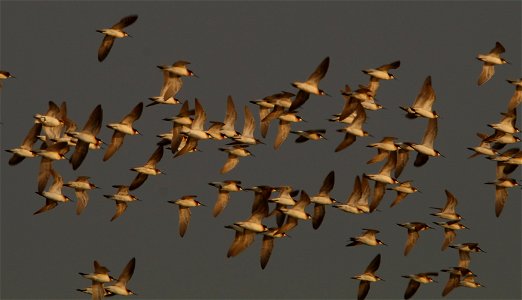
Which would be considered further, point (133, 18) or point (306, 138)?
point (306, 138)

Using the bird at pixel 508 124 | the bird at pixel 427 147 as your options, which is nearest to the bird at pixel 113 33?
the bird at pixel 427 147

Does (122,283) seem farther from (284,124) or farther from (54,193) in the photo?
(284,124)

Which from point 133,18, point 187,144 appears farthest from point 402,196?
point 133,18

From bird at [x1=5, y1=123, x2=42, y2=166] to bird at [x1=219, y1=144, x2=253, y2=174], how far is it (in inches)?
326

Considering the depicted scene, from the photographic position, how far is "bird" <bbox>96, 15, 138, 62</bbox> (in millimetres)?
73250

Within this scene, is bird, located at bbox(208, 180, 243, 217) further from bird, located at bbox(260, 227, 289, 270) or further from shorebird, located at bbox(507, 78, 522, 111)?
shorebird, located at bbox(507, 78, 522, 111)

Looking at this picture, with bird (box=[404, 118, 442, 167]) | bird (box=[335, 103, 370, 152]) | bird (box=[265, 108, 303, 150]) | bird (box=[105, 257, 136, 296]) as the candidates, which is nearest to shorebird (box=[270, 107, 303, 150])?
bird (box=[265, 108, 303, 150])

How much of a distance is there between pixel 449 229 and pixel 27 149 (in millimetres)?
19428

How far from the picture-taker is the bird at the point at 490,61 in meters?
76.6

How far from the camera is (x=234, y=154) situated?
7931 centimetres

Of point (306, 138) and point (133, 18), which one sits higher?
point (133, 18)

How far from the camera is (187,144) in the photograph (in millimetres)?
76812

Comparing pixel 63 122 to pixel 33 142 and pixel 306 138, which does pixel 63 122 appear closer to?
pixel 33 142

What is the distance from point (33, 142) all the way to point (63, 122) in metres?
2.27
